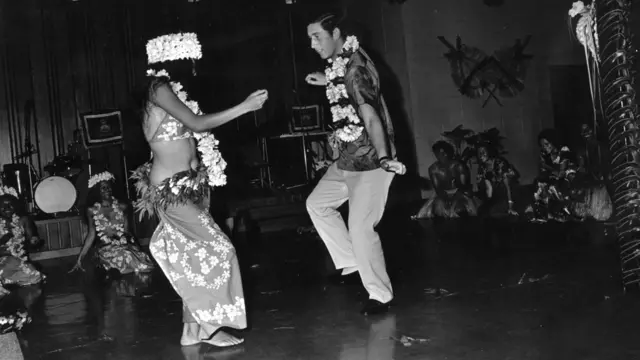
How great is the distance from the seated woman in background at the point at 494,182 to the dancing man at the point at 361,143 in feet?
14.9

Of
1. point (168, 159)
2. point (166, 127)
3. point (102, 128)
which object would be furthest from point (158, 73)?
point (102, 128)

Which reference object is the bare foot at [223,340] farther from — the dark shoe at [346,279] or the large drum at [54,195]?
the large drum at [54,195]

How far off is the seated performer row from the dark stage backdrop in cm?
297

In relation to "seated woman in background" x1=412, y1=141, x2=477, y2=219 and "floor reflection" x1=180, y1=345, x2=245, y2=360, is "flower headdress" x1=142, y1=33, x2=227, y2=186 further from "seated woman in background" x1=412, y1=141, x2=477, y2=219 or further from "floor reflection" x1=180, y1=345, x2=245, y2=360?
"seated woman in background" x1=412, y1=141, x2=477, y2=219

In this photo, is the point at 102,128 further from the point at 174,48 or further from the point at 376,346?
the point at 376,346

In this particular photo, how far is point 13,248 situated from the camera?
21.4ft

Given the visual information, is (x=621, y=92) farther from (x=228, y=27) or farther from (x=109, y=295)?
(x=228, y=27)

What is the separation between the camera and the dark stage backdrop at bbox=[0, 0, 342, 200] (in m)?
11.7

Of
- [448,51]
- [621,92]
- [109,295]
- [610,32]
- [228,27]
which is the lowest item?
[109,295]

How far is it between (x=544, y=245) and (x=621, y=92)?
2.01 metres

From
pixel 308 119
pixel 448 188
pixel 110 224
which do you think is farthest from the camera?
pixel 308 119

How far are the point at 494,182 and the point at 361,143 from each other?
5.04m

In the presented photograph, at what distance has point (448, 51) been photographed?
10.5 metres

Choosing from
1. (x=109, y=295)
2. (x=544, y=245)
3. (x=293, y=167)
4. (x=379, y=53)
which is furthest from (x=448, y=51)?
(x=109, y=295)
